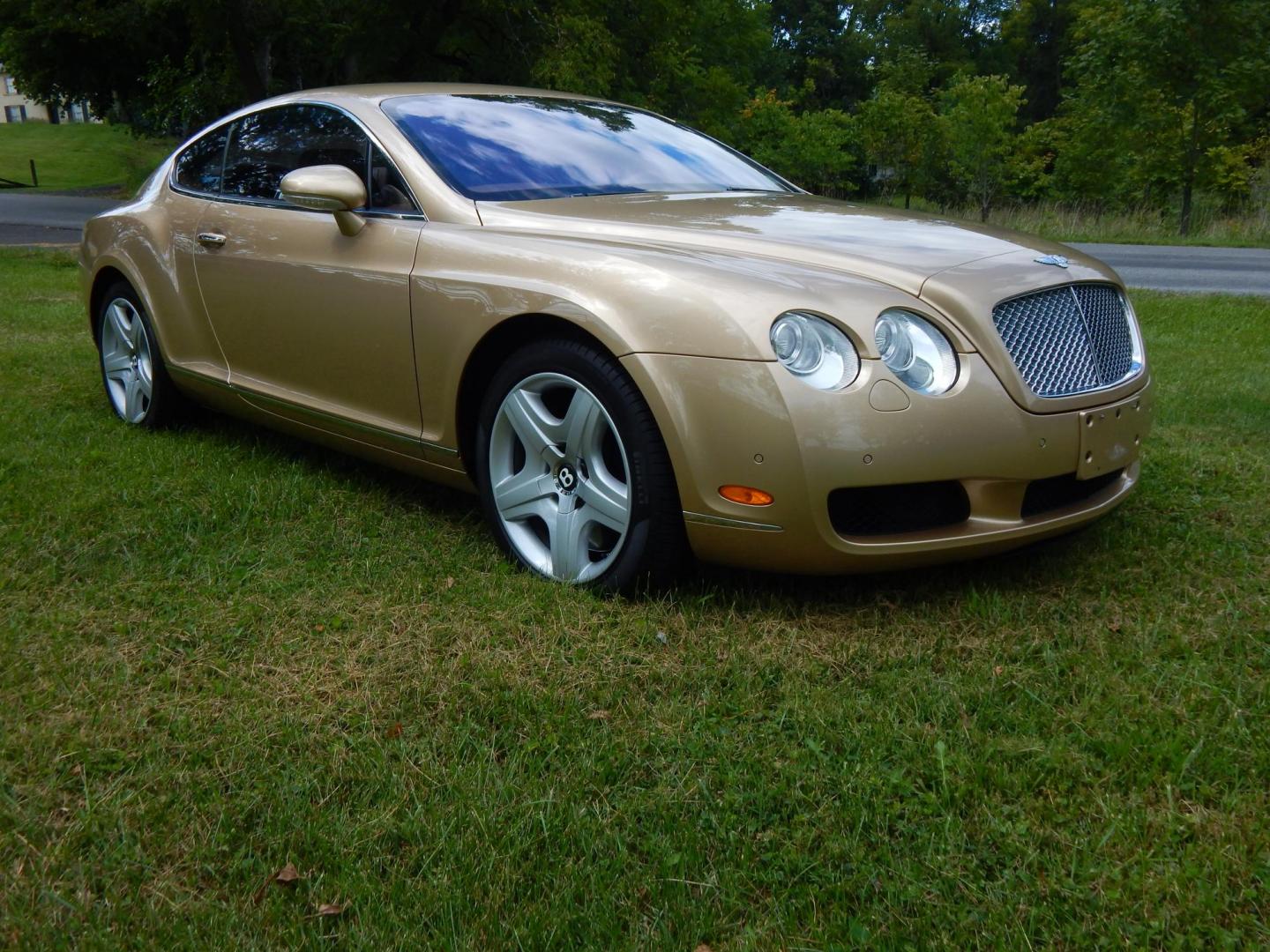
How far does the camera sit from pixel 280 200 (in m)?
4.18

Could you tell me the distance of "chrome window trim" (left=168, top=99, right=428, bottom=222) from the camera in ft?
12.2

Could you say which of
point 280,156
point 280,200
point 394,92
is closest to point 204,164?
point 280,156

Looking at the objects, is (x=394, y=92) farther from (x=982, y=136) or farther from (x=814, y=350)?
(x=982, y=136)

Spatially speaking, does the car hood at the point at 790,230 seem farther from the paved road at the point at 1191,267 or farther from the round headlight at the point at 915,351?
the paved road at the point at 1191,267

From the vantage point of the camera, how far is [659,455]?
298 cm

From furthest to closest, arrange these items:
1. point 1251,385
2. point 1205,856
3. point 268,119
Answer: point 1251,385
point 268,119
point 1205,856

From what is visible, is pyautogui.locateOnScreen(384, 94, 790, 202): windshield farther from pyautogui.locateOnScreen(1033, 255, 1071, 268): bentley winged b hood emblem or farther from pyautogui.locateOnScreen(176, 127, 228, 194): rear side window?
pyautogui.locateOnScreen(1033, 255, 1071, 268): bentley winged b hood emblem

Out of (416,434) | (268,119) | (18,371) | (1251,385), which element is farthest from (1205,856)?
(18,371)

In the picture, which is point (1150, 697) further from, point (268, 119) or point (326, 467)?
point (268, 119)

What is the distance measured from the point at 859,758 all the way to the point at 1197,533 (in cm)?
183

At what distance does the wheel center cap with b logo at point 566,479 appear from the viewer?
3.25 meters

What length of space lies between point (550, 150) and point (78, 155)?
51.0 meters

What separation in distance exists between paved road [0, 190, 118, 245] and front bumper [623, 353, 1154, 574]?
1163 cm

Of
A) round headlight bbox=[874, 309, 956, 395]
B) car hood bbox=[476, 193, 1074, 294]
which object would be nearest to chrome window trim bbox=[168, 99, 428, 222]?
car hood bbox=[476, 193, 1074, 294]
